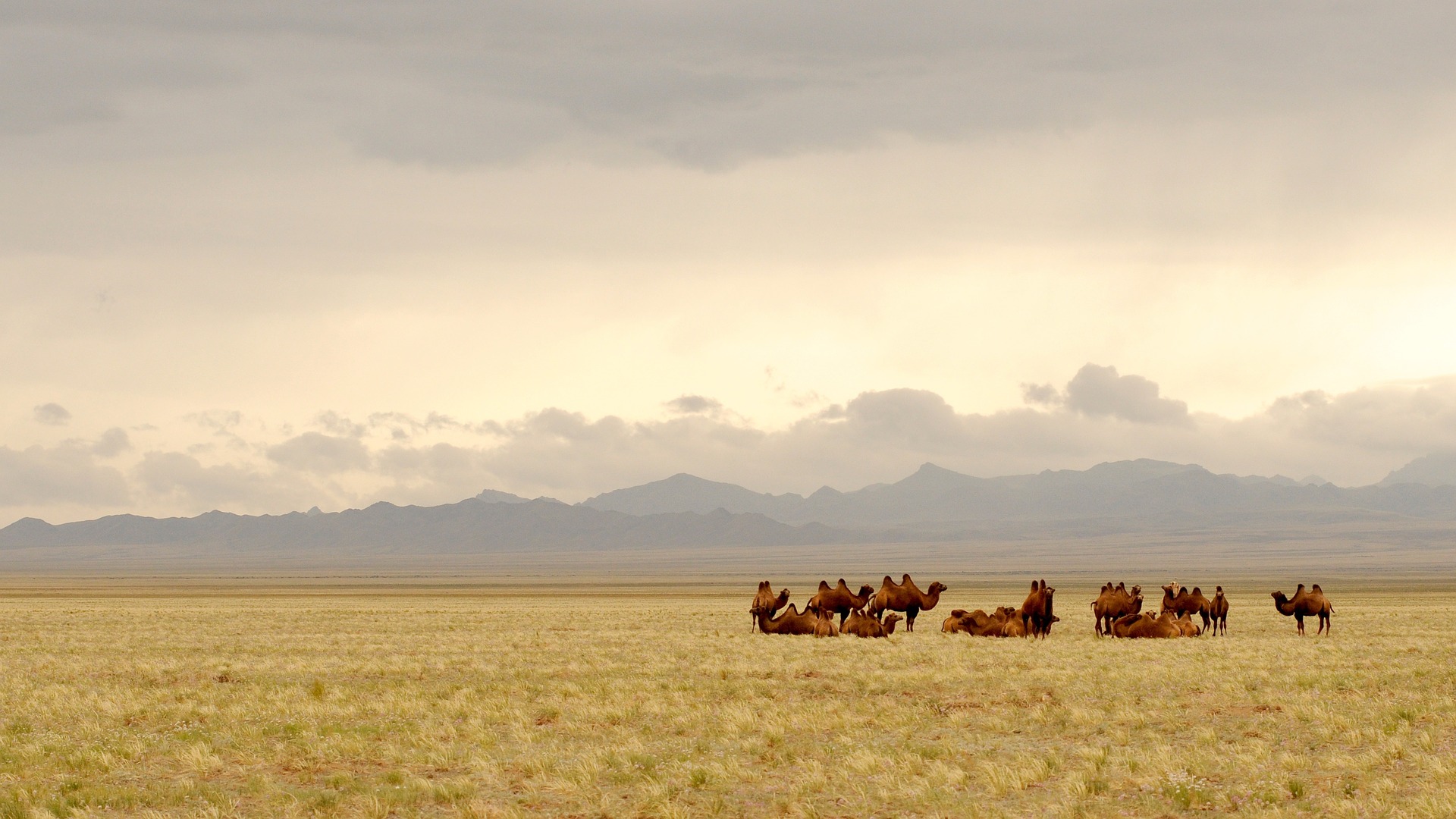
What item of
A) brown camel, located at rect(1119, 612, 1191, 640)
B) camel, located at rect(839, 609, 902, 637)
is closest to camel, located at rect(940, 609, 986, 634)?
camel, located at rect(839, 609, 902, 637)

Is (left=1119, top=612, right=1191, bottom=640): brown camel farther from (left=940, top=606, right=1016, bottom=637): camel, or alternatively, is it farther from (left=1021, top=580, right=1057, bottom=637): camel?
(left=940, top=606, right=1016, bottom=637): camel

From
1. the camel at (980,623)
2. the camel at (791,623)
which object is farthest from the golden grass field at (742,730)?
the camel at (791,623)

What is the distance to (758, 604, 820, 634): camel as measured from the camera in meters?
34.0

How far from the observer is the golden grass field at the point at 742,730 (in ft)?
45.2

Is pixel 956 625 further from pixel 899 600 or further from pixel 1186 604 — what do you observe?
pixel 1186 604

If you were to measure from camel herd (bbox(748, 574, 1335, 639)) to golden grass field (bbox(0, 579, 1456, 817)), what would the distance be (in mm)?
1605

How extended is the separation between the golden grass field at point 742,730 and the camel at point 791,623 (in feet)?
9.52

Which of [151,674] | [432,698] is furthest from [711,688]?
[151,674]

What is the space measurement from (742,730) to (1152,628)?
17964 mm

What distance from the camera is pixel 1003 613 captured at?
1340 inches

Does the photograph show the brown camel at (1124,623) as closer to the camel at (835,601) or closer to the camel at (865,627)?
the camel at (865,627)

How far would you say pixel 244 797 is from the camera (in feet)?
46.7

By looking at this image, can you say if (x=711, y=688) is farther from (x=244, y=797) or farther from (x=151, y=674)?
(x=151, y=674)

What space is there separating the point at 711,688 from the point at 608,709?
9.56 ft
